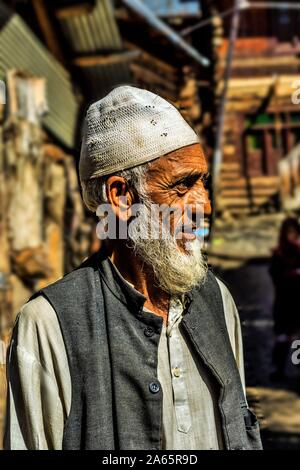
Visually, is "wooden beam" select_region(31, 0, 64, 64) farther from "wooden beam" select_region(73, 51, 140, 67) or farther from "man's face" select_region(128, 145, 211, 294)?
"man's face" select_region(128, 145, 211, 294)

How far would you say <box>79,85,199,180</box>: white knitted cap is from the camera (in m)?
1.87

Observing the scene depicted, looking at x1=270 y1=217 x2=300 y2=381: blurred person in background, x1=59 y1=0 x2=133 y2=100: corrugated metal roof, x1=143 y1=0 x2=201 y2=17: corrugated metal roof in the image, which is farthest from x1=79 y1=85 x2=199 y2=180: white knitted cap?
x1=143 y1=0 x2=201 y2=17: corrugated metal roof

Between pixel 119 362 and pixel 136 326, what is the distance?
11 centimetres

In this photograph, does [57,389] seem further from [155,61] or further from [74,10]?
[155,61]

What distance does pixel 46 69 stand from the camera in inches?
305

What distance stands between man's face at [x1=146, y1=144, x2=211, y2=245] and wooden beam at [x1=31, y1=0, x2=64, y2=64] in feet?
19.8

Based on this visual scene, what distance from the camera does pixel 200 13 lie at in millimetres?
16562

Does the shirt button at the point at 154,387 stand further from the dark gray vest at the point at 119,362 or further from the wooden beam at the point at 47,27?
the wooden beam at the point at 47,27

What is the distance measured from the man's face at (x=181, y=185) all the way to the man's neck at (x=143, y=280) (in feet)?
0.42

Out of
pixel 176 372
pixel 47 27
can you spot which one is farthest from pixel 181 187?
pixel 47 27

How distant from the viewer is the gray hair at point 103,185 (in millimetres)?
1899
